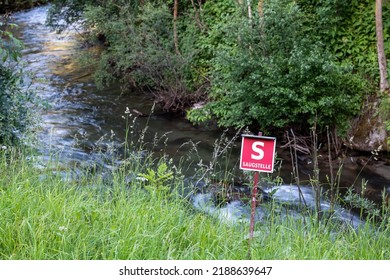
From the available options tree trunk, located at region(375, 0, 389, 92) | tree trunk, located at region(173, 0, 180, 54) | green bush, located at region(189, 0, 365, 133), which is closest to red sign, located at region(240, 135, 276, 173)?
green bush, located at region(189, 0, 365, 133)

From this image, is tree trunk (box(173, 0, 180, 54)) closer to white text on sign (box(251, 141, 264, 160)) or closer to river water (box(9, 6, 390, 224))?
river water (box(9, 6, 390, 224))

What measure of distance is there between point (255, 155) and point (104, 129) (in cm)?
757

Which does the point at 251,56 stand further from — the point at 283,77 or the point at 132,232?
the point at 132,232

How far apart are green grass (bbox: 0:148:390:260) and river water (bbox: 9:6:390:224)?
4.09ft

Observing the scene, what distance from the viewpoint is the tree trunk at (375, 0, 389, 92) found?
8.58 meters

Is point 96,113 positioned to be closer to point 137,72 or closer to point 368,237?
point 137,72

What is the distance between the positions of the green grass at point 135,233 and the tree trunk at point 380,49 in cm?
540

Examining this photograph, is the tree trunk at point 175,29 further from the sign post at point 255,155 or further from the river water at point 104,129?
the sign post at point 255,155

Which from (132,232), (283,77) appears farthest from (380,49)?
(132,232)

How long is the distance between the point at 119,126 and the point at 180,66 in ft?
7.06

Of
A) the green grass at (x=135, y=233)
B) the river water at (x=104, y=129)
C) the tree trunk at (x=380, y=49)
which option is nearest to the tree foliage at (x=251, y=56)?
the tree trunk at (x=380, y=49)

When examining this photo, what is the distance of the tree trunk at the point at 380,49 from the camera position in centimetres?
858

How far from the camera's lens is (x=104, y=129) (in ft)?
33.9

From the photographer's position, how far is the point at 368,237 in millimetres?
4035
